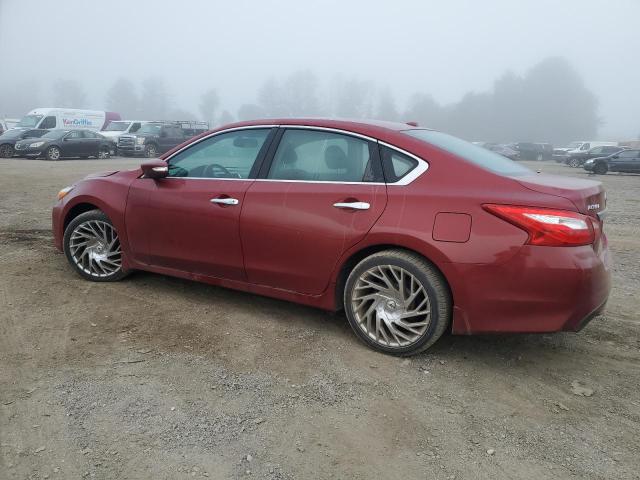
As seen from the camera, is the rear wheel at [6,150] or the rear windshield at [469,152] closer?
the rear windshield at [469,152]

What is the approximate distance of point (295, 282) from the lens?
12.6 ft

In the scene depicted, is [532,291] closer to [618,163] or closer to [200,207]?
[200,207]

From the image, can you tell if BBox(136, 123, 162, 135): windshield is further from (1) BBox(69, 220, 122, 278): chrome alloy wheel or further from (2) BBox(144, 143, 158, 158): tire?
(1) BBox(69, 220, 122, 278): chrome alloy wheel

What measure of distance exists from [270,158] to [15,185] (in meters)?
9.85

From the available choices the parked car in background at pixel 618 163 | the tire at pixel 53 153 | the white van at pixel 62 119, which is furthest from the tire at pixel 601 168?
the white van at pixel 62 119

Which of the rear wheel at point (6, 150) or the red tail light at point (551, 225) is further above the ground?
the red tail light at point (551, 225)

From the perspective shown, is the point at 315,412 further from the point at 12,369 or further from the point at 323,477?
the point at 12,369

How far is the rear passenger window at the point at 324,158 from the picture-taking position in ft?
12.0

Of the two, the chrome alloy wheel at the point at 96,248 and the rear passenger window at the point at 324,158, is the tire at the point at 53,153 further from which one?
the rear passenger window at the point at 324,158

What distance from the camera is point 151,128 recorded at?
2717cm

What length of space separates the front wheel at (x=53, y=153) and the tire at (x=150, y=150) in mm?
4788

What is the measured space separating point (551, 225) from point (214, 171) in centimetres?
246

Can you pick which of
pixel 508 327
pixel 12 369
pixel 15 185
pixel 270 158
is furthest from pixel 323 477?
pixel 15 185

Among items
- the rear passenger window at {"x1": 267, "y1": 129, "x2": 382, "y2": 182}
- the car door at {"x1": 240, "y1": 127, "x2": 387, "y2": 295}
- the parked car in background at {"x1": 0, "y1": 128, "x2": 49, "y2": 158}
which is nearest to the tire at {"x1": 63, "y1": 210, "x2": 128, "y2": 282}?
the car door at {"x1": 240, "y1": 127, "x2": 387, "y2": 295}
